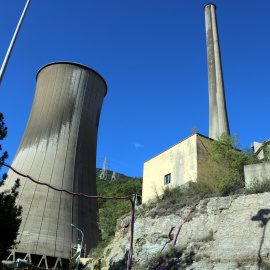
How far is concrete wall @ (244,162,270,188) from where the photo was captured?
1340 cm

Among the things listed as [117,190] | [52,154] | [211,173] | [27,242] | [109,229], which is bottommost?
[27,242]

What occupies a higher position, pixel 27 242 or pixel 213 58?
pixel 213 58

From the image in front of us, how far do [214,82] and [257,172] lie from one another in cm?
1257

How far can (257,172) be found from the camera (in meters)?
13.6

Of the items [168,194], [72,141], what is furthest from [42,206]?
[168,194]

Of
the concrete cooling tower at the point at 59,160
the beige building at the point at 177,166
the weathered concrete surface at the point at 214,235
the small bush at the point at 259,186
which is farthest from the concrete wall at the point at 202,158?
the concrete cooling tower at the point at 59,160

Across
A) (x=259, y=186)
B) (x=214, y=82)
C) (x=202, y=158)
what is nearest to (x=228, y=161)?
(x=202, y=158)

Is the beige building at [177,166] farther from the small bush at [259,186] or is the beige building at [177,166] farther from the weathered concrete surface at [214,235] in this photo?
the weathered concrete surface at [214,235]

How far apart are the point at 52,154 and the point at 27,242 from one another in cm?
573

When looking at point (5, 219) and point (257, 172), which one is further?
point (257, 172)

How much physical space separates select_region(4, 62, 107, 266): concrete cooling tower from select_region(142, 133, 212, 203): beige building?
465 cm

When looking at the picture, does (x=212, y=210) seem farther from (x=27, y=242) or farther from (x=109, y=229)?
(x=27, y=242)

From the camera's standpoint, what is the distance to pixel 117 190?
41.9 meters

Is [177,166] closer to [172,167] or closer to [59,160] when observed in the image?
[172,167]
